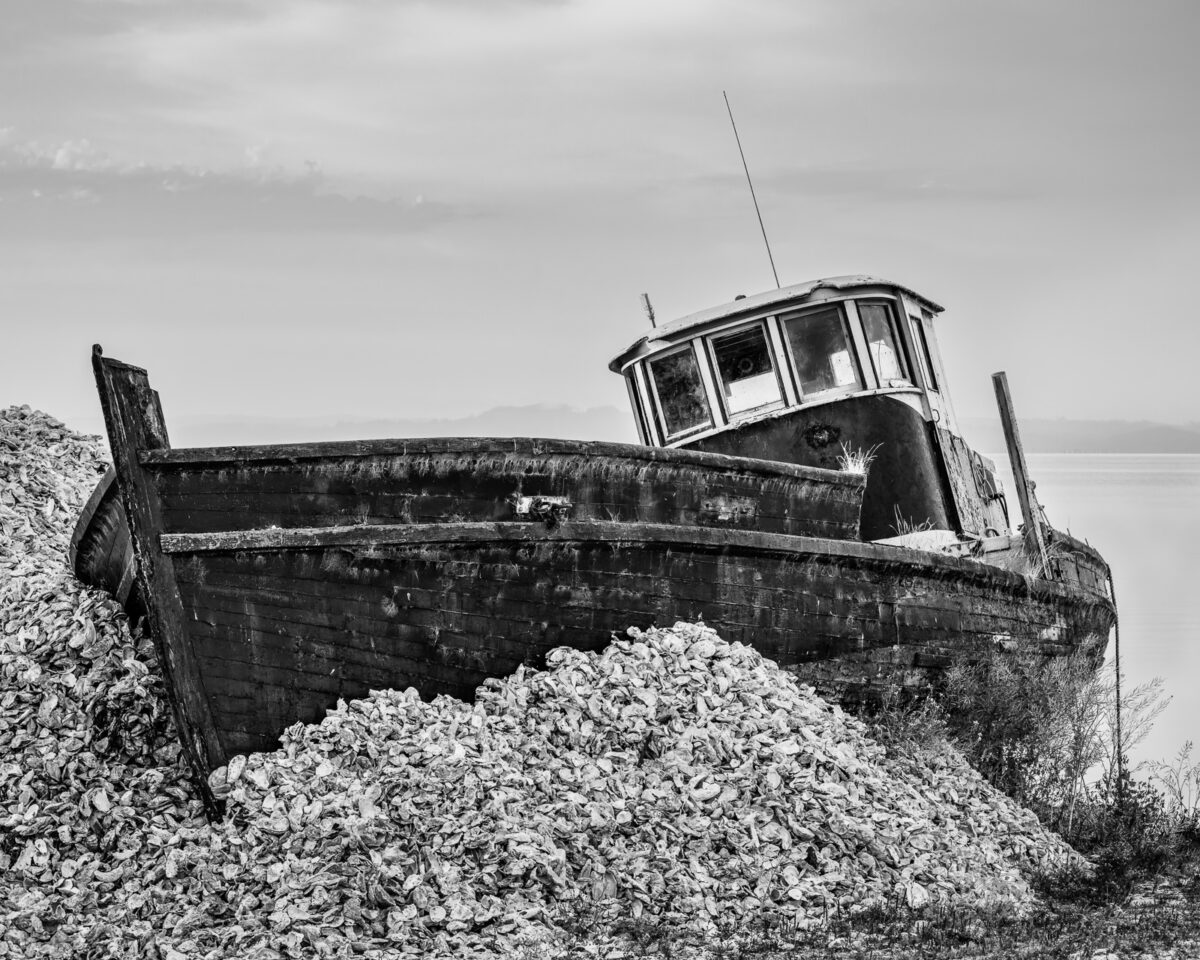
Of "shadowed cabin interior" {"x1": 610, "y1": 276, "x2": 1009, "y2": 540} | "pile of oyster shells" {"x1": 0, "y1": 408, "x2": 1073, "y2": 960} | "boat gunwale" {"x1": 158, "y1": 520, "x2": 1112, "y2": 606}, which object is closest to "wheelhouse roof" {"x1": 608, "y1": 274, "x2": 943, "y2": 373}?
"shadowed cabin interior" {"x1": 610, "y1": 276, "x2": 1009, "y2": 540}

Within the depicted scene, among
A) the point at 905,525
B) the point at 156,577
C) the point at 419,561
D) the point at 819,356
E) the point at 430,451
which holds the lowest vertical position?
the point at 905,525

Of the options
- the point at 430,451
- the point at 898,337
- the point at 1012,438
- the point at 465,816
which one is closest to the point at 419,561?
the point at 430,451

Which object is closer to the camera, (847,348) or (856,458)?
(856,458)

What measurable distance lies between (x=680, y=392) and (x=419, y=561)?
13.5ft

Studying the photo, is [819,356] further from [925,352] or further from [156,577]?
[156,577]

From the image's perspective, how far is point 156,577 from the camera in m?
7.41

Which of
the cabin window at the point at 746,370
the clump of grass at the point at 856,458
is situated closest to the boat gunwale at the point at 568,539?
the clump of grass at the point at 856,458

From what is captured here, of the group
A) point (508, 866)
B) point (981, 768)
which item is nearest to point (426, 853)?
point (508, 866)

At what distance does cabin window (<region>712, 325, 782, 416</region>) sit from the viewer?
1096 cm

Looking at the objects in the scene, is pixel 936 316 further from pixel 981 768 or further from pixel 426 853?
pixel 426 853

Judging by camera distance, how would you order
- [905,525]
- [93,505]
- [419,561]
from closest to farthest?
[419,561] < [93,505] < [905,525]

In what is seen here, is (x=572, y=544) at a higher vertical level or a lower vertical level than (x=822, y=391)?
lower

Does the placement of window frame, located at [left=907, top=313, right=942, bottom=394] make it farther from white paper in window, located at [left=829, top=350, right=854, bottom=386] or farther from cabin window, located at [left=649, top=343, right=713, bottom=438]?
cabin window, located at [left=649, top=343, right=713, bottom=438]

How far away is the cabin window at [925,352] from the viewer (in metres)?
11.7
